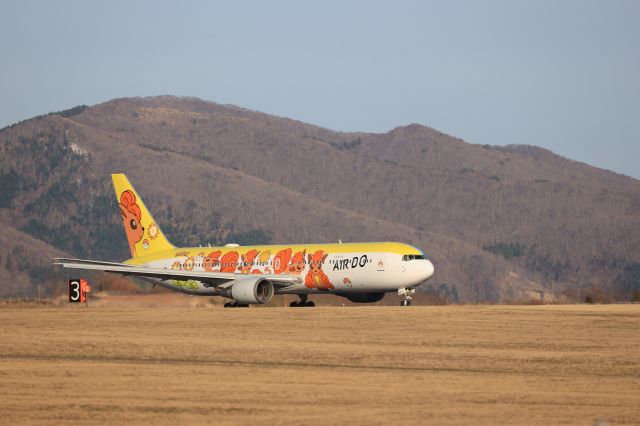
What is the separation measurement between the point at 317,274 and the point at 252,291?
141 inches

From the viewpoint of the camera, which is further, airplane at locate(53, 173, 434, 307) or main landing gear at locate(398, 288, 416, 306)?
airplane at locate(53, 173, 434, 307)

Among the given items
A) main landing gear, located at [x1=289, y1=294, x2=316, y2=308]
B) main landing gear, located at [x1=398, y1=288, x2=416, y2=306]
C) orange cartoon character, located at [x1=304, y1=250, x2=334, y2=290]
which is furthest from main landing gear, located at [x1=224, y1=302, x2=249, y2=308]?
main landing gear, located at [x1=398, y1=288, x2=416, y2=306]

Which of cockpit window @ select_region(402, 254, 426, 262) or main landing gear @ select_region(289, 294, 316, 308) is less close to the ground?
cockpit window @ select_region(402, 254, 426, 262)

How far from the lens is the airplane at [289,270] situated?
186 feet

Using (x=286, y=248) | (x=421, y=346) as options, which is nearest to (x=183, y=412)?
(x=421, y=346)

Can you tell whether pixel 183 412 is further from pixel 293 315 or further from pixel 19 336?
pixel 293 315

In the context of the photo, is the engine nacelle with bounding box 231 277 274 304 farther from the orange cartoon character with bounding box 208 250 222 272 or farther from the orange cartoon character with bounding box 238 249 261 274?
the orange cartoon character with bounding box 208 250 222 272

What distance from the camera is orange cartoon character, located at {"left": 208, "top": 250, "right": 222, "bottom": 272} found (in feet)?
214

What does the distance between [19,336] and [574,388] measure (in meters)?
18.6

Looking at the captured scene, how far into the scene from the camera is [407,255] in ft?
186

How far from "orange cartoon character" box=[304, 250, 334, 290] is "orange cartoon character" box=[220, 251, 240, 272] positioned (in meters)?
6.00

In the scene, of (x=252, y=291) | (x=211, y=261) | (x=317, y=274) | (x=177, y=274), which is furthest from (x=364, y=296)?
(x=211, y=261)

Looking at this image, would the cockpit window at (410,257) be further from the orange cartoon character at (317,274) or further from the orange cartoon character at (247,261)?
the orange cartoon character at (247,261)

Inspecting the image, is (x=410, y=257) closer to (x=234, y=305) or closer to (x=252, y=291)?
(x=252, y=291)
